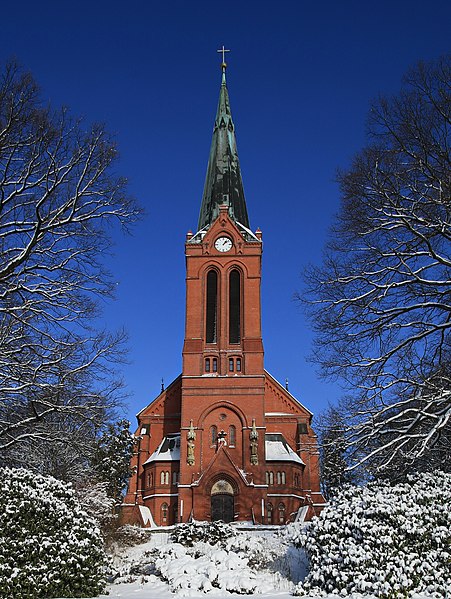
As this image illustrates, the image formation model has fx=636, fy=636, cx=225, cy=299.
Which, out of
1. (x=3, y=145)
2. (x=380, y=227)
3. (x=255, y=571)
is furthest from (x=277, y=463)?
(x=3, y=145)

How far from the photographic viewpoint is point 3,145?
13.9 m

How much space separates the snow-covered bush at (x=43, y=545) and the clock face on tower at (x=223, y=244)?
33.3m

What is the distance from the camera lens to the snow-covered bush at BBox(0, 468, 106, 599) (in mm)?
11625

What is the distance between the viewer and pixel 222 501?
39.2 meters

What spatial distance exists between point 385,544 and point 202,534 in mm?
10596

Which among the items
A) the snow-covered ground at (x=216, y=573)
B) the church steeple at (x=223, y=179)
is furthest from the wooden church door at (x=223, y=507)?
the snow-covered ground at (x=216, y=573)

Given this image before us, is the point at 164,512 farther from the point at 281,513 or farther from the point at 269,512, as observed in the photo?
the point at 281,513

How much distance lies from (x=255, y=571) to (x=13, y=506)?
6092mm

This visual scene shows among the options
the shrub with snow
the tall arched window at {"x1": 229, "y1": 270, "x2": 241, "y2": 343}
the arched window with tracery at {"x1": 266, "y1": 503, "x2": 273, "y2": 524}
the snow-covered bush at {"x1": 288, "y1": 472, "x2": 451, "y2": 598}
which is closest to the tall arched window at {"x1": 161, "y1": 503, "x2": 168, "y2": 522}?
the arched window with tracery at {"x1": 266, "y1": 503, "x2": 273, "y2": 524}

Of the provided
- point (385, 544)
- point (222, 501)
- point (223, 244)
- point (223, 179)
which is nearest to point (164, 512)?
point (222, 501)

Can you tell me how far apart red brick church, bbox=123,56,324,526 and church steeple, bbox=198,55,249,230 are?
11 centimetres

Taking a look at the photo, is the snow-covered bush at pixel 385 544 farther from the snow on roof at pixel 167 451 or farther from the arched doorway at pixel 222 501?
the snow on roof at pixel 167 451

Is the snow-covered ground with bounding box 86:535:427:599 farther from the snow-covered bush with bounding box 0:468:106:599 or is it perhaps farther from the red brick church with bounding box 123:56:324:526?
the red brick church with bounding box 123:56:324:526

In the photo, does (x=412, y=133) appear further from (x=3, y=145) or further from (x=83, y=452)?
(x=83, y=452)
